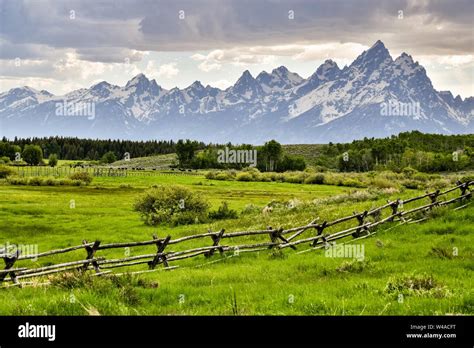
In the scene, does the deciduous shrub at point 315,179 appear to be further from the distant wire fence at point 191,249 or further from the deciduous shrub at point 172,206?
the distant wire fence at point 191,249

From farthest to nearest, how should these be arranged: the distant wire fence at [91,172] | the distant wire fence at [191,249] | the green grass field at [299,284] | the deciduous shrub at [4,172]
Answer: the distant wire fence at [91,172]
the deciduous shrub at [4,172]
the distant wire fence at [191,249]
the green grass field at [299,284]

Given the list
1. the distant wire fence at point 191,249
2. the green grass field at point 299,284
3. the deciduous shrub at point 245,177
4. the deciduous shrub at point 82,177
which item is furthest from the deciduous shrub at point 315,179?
the green grass field at point 299,284

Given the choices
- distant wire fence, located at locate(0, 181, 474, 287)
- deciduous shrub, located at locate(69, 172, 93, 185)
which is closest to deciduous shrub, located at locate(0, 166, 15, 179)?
deciduous shrub, located at locate(69, 172, 93, 185)

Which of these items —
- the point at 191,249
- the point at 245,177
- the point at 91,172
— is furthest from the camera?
the point at 91,172

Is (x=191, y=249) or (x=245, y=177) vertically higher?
(x=191, y=249)

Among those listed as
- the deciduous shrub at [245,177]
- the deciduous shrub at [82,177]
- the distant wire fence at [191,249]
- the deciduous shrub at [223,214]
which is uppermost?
the distant wire fence at [191,249]

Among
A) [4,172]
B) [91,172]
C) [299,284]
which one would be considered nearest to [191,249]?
[299,284]

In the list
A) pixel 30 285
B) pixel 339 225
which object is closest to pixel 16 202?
pixel 339 225

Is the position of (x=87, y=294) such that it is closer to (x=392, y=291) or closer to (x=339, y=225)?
(x=392, y=291)

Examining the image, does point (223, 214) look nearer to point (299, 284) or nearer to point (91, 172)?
point (299, 284)

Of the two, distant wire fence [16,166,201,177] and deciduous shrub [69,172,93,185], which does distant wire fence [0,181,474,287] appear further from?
distant wire fence [16,166,201,177]

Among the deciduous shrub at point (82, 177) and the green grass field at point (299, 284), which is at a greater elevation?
the green grass field at point (299, 284)

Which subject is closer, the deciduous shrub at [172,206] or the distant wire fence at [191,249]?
the distant wire fence at [191,249]
